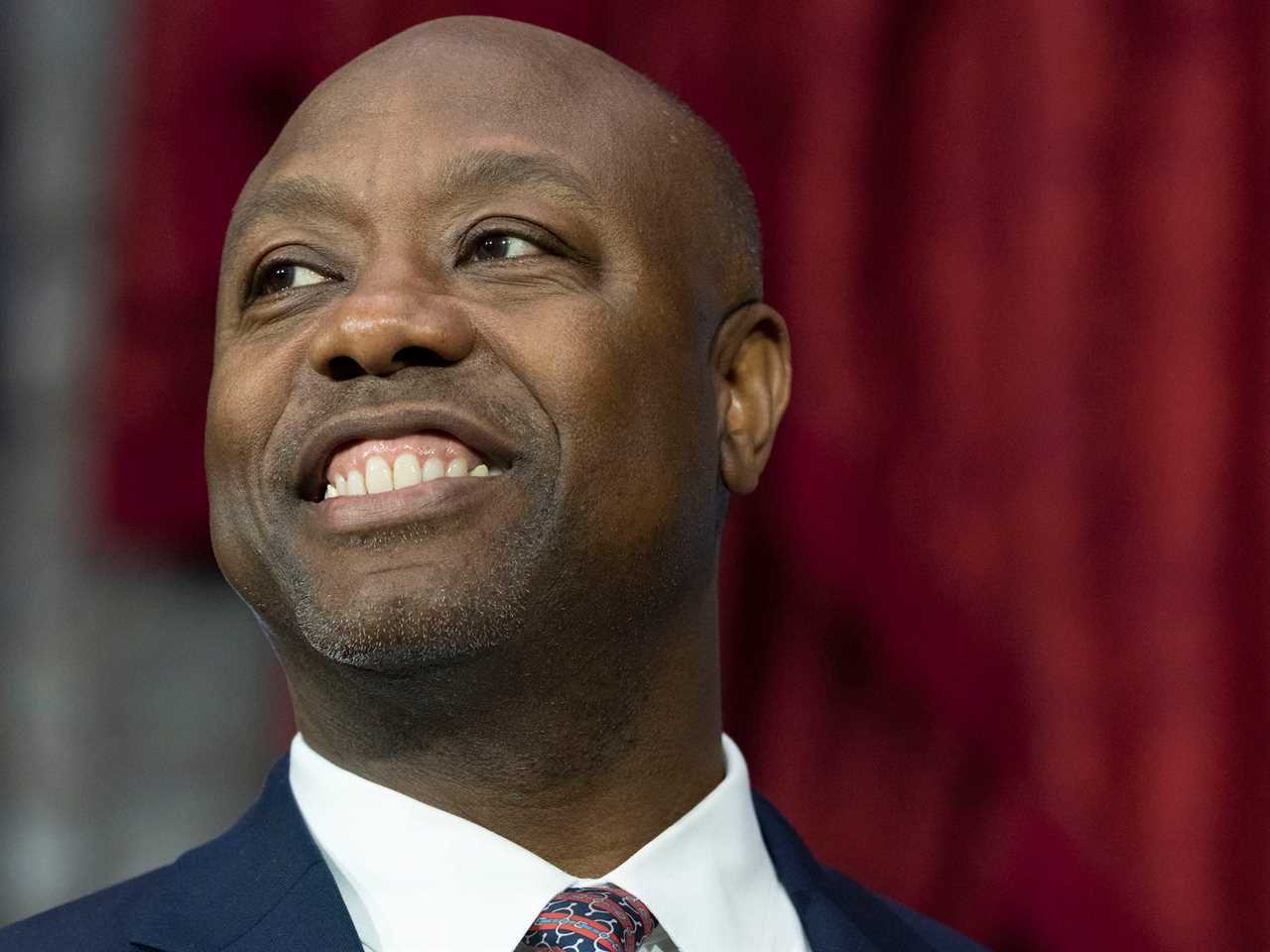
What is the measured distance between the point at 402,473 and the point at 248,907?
39 cm

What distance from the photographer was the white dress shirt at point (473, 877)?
168 centimetres

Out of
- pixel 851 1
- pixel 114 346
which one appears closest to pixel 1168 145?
pixel 851 1

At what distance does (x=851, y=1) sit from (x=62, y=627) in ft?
5.20

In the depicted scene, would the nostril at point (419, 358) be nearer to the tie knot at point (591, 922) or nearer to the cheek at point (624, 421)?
the cheek at point (624, 421)

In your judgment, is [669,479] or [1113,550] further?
[1113,550]

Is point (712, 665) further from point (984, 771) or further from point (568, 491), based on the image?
point (984, 771)

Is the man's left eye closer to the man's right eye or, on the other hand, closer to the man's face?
the man's face

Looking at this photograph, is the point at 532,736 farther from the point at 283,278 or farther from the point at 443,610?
the point at 283,278

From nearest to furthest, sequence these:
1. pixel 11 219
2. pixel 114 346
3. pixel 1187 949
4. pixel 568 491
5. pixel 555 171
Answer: pixel 568 491, pixel 555 171, pixel 1187 949, pixel 114 346, pixel 11 219

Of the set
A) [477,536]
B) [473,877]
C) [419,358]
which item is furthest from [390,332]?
[473,877]

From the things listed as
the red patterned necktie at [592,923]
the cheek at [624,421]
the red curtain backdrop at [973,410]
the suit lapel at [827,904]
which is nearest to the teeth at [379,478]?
the cheek at [624,421]

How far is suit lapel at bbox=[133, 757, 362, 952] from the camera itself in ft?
A: 5.34

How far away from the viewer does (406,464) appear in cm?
168

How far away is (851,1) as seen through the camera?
303 cm
